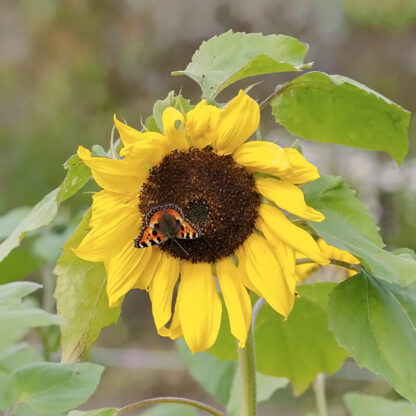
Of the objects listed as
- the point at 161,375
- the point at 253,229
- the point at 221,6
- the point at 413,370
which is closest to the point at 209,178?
the point at 253,229

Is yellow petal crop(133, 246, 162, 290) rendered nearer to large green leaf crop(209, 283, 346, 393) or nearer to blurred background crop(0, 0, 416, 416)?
large green leaf crop(209, 283, 346, 393)

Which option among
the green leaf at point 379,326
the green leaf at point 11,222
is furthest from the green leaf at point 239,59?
the green leaf at point 11,222

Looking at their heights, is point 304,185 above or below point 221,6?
above

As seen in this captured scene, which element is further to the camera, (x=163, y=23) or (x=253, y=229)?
(x=163, y=23)

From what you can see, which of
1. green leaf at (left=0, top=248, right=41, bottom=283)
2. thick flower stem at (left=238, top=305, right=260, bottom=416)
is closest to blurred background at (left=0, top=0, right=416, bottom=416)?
green leaf at (left=0, top=248, right=41, bottom=283)

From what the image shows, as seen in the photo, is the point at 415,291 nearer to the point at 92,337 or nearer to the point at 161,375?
the point at 92,337

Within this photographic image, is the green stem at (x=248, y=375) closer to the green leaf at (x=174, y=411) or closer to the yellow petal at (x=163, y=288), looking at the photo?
the yellow petal at (x=163, y=288)
